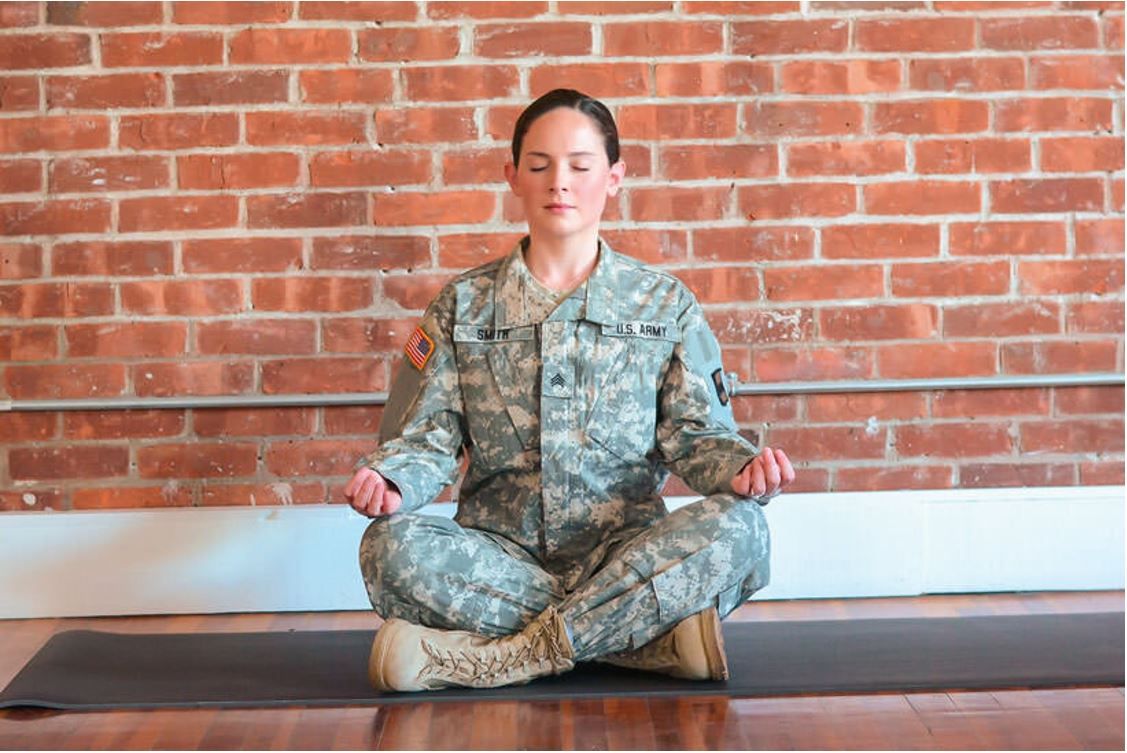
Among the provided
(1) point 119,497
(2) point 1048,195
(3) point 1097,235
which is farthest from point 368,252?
(3) point 1097,235

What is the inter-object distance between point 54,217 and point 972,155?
188 cm

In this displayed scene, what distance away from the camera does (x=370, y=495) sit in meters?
2.62

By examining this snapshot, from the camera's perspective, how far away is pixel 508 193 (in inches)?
128

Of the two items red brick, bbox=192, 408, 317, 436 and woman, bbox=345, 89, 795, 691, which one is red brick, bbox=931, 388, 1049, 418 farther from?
red brick, bbox=192, 408, 317, 436

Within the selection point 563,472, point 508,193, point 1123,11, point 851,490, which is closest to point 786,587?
point 851,490

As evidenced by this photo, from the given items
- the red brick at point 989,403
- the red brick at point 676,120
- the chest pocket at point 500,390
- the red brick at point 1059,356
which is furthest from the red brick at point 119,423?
the red brick at point 1059,356

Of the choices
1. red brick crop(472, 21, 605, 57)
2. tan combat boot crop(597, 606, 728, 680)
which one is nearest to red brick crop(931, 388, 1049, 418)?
tan combat boot crop(597, 606, 728, 680)

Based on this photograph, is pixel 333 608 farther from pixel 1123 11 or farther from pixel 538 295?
pixel 1123 11

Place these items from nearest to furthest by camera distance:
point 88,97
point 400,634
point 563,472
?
point 400,634 < point 563,472 < point 88,97

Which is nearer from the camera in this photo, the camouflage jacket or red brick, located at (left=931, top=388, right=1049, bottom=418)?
the camouflage jacket

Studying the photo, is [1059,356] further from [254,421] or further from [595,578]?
[254,421]

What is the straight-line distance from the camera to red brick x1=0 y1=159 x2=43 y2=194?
3230 mm

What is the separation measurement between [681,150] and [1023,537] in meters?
1.08

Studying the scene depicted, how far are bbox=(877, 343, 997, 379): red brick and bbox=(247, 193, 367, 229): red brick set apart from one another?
112cm
